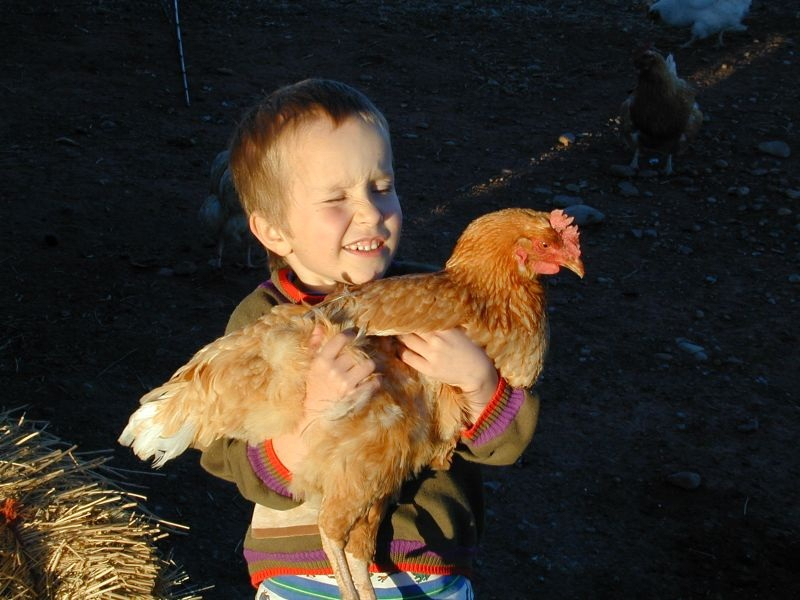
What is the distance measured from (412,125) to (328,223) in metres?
5.67

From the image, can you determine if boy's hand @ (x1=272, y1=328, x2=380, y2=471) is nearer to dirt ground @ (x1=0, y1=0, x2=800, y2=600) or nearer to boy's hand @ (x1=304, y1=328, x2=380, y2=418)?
boy's hand @ (x1=304, y1=328, x2=380, y2=418)

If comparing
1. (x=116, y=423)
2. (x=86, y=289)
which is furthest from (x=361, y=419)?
(x=86, y=289)

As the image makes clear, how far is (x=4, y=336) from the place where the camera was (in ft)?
14.2

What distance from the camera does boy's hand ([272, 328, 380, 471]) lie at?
1.65 metres

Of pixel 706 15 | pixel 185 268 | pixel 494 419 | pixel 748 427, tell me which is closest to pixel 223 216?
pixel 185 268

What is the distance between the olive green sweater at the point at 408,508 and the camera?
71.9 inches

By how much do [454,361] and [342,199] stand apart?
1.39 feet

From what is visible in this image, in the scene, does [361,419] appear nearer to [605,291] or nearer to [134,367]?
[134,367]

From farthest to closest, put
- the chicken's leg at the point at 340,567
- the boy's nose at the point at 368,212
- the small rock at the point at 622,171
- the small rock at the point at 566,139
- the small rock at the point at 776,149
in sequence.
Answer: the small rock at the point at 566,139 → the small rock at the point at 776,149 → the small rock at the point at 622,171 → the boy's nose at the point at 368,212 → the chicken's leg at the point at 340,567

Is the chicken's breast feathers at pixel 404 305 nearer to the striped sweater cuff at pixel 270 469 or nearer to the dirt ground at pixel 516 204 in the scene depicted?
the striped sweater cuff at pixel 270 469

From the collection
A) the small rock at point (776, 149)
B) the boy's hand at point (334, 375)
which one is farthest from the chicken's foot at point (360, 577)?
the small rock at point (776, 149)

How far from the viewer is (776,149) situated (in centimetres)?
690

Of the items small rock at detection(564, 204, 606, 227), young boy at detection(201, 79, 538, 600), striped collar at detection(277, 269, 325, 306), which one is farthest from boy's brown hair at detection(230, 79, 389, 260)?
small rock at detection(564, 204, 606, 227)

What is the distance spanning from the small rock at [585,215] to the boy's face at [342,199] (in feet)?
13.7
